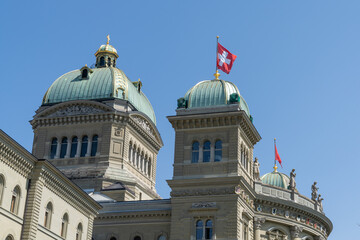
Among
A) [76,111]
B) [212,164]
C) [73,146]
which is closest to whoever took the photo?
[212,164]

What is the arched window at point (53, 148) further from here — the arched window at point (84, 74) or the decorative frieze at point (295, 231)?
the decorative frieze at point (295, 231)

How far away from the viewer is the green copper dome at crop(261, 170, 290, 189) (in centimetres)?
7788

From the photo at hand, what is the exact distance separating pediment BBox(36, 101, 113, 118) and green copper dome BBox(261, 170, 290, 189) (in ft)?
67.1

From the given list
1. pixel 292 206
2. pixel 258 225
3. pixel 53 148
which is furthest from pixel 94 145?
pixel 292 206

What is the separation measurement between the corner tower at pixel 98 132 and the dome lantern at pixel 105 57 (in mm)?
3069

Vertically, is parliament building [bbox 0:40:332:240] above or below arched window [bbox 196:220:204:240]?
above

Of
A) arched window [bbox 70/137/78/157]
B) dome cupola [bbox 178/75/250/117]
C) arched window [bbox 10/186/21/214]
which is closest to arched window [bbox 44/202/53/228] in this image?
arched window [bbox 10/186/21/214]

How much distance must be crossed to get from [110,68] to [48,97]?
882 cm

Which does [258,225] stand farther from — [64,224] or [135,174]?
[64,224]

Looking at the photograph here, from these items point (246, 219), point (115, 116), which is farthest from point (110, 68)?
point (246, 219)

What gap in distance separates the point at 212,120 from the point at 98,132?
19.2 meters

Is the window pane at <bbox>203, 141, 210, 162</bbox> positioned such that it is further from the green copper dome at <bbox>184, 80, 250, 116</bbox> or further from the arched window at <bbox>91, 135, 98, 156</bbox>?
the arched window at <bbox>91, 135, 98, 156</bbox>

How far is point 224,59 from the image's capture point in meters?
69.4

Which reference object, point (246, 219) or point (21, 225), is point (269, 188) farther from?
point (21, 225)
